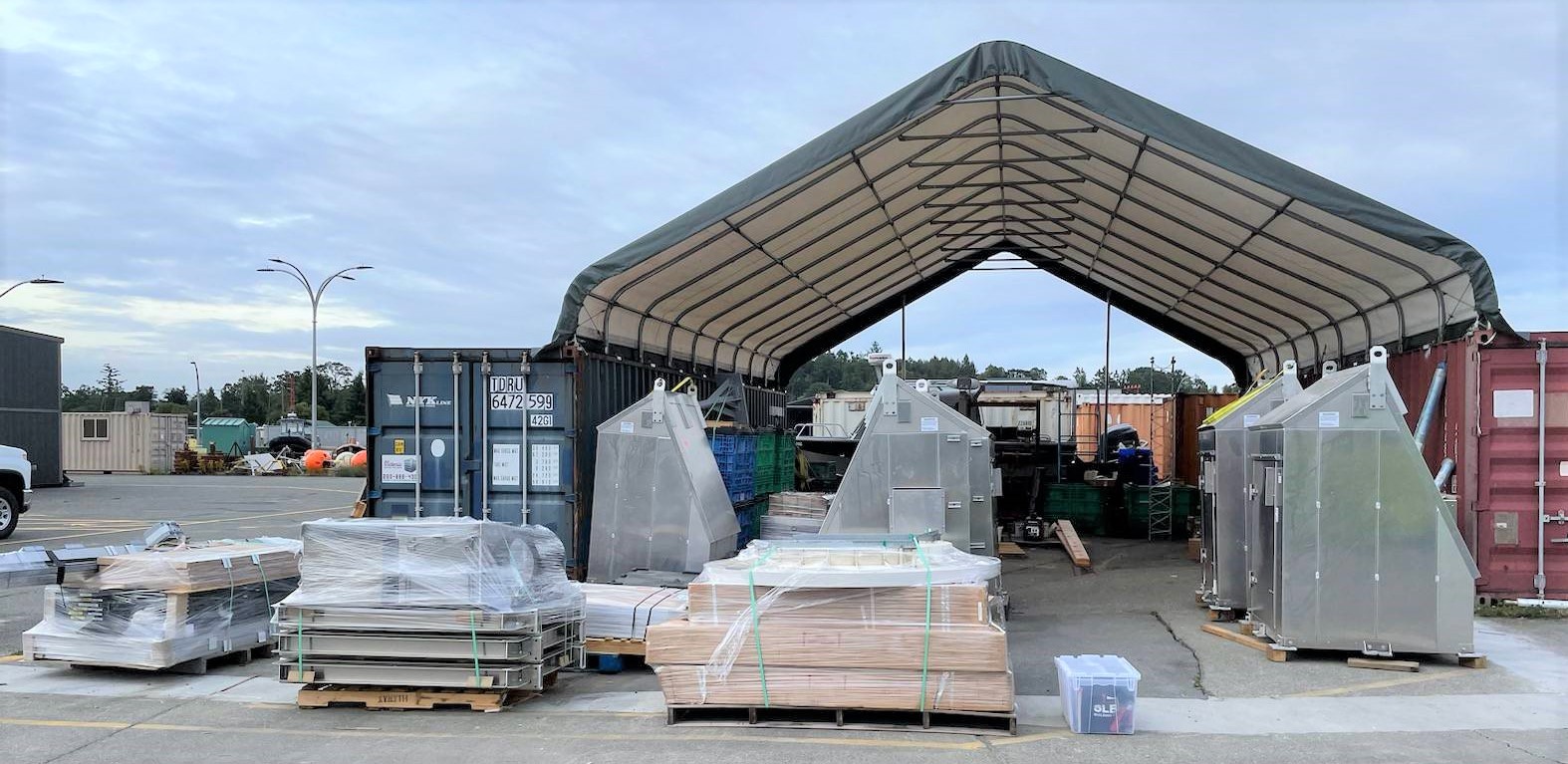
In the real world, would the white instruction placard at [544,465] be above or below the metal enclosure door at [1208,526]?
above

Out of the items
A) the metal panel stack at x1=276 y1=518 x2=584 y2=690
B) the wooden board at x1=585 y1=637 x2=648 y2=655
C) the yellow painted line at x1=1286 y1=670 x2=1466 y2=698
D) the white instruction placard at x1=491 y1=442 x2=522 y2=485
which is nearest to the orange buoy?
the white instruction placard at x1=491 y1=442 x2=522 y2=485

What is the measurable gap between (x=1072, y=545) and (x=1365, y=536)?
271 inches

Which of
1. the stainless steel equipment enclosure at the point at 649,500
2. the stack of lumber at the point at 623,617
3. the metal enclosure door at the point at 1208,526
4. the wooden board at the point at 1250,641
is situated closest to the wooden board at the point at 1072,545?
the metal enclosure door at the point at 1208,526

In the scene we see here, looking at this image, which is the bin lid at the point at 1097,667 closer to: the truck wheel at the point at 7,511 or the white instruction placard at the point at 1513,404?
the white instruction placard at the point at 1513,404

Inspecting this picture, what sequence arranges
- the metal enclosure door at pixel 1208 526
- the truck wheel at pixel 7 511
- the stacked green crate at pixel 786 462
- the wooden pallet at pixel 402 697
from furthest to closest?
1. the truck wheel at pixel 7 511
2. the stacked green crate at pixel 786 462
3. the metal enclosure door at pixel 1208 526
4. the wooden pallet at pixel 402 697

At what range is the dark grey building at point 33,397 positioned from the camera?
2820 cm

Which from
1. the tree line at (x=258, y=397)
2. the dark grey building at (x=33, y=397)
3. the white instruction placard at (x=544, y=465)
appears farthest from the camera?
the tree line at (x=258, y=397)

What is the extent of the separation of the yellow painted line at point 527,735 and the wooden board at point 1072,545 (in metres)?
8.08

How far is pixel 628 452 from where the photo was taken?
35.1 ft

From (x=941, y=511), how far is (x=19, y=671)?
802cm

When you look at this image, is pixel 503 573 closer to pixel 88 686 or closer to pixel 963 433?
pixel 88 686

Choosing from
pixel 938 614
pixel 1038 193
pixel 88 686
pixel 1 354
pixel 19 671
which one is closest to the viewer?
pixel 938 614

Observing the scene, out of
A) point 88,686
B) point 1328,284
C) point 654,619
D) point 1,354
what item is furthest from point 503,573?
point 1,354

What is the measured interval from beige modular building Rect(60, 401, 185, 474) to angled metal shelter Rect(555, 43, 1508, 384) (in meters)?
34.5
